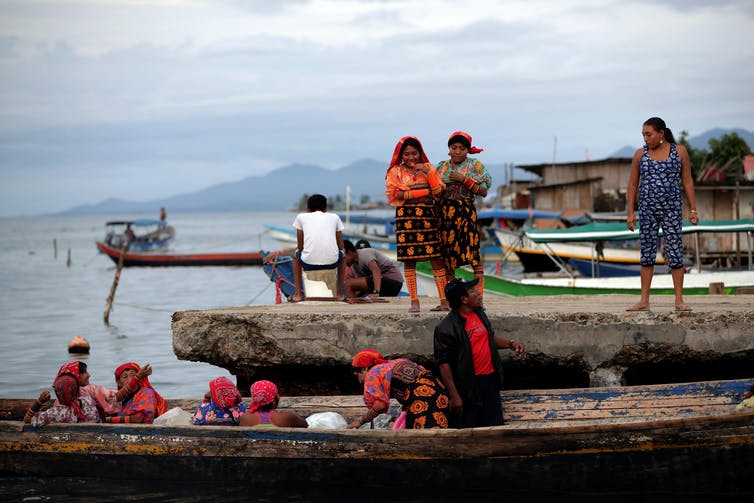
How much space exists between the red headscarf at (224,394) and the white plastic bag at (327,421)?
649mm

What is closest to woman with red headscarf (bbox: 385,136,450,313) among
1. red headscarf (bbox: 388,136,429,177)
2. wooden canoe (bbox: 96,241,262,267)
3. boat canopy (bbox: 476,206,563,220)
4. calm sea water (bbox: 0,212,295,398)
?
red headscarf (bbox: 388,136,429,177)

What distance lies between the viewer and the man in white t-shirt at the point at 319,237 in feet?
34.4

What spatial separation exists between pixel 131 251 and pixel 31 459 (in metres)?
44.9

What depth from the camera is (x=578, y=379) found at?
28.0ft

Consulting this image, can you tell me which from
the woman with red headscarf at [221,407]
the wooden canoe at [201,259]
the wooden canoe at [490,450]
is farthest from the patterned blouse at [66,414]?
the wooden canoe at [201,259]

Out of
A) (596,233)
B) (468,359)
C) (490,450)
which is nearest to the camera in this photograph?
(490,450)

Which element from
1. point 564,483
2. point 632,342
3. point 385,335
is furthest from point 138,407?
point 632,342

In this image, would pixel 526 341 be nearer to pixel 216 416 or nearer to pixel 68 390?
pixel 216 416

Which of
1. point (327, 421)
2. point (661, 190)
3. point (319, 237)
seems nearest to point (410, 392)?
point (327, 421)

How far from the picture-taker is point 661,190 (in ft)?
25.3

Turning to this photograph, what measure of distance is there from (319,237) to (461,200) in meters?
2.76

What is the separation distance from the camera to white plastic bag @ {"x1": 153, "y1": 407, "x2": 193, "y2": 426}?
7.80 m

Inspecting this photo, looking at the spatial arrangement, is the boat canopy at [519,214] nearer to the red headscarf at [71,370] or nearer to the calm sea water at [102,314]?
the calm sea water at [102,314]

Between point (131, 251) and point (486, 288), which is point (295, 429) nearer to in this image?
point (486, 288)
